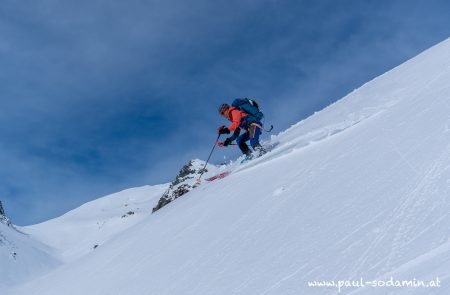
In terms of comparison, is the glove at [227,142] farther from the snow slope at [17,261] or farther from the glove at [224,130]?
the snow slope at [17,261]

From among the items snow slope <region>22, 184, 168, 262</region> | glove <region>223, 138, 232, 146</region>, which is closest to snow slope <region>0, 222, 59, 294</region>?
snow slope <region>22, 184, 168, 262</region>

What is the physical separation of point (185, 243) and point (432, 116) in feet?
11.7

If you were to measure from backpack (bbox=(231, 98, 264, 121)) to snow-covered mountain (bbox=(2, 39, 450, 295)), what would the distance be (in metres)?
1.06

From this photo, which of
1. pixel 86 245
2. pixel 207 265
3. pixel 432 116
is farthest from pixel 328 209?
pixel 86 245

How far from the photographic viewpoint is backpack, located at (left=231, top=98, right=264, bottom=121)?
11438 mm

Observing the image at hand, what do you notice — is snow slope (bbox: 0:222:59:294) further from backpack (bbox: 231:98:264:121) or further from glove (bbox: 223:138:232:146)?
backpack (bbox: 231:98:264:121)

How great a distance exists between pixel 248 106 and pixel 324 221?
7.13 metres

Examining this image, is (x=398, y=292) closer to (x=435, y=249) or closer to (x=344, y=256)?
(x=435, y=249)

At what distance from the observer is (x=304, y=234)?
176 inches

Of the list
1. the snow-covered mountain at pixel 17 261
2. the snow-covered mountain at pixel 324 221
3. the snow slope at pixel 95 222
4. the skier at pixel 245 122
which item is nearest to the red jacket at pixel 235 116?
the skier at pixel 245 122

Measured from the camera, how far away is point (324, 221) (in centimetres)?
448

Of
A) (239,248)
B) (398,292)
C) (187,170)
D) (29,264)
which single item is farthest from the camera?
(187,170)

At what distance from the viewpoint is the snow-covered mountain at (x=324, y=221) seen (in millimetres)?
3312

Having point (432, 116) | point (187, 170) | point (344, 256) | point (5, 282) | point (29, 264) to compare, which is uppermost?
point (187, 170)
